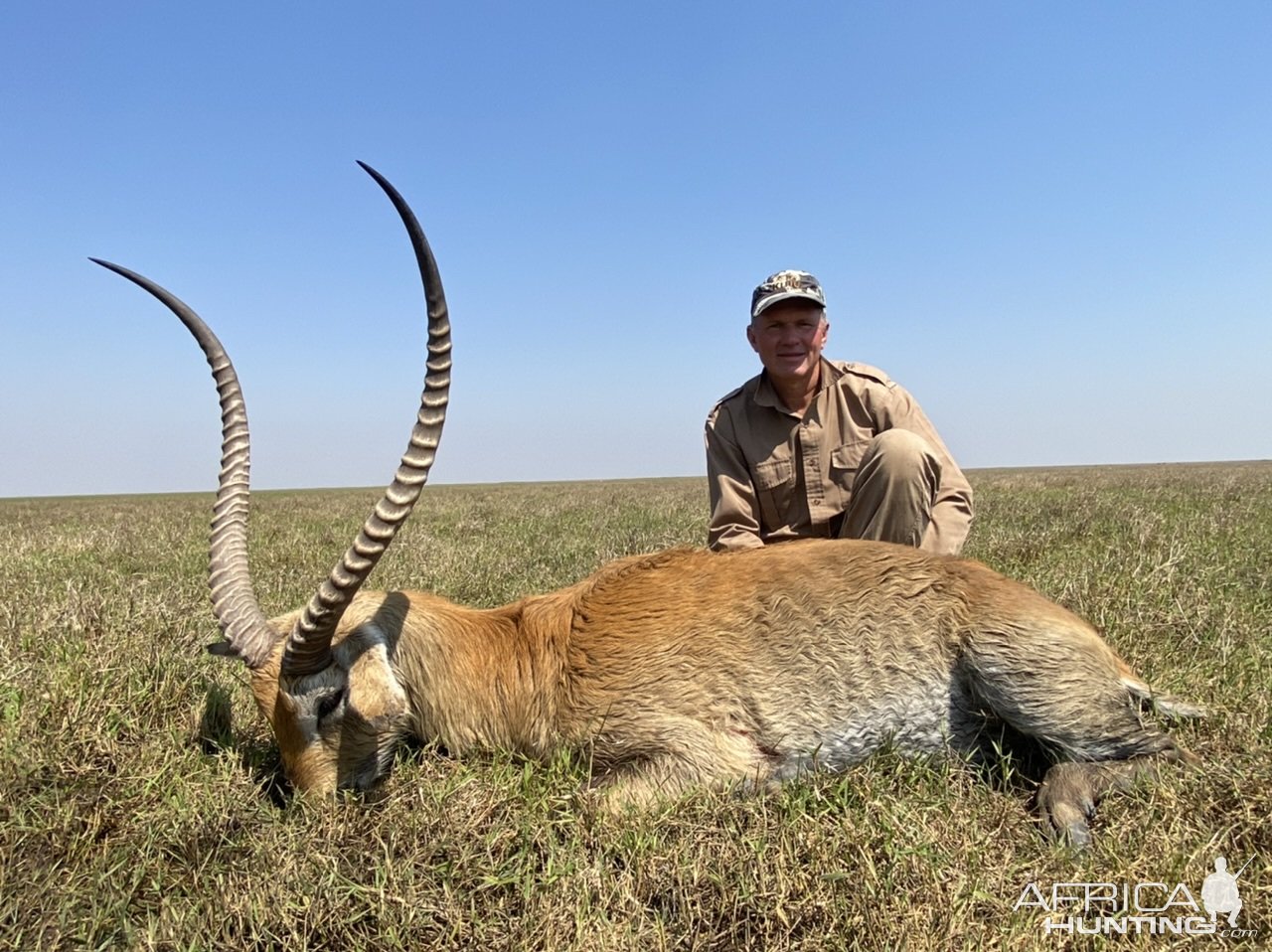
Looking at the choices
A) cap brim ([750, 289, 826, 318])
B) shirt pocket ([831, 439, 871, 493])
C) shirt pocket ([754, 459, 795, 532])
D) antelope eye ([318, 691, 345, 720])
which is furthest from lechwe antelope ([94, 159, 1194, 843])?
cap brim ([750, 289, 826, 318])

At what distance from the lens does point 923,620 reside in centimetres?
385

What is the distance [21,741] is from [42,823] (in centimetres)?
60

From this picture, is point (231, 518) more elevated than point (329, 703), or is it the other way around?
point (231, 518)

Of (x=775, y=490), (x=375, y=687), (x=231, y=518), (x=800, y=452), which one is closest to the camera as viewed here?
(x=375, y=687)

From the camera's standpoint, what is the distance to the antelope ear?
12.0 ft

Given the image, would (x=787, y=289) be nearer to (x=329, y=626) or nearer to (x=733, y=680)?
(x=733, y=680)

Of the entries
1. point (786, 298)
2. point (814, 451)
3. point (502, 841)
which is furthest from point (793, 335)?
point (502, 841)

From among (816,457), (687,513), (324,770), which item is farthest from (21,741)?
(687,513)

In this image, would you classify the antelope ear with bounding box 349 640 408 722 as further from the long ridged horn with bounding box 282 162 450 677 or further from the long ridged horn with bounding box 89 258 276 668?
the long ridged horn with bounding box 89 258 276 668

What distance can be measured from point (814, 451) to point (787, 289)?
1.11m

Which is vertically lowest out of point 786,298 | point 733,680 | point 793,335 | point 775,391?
point 733,680

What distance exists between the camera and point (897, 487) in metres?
5.14

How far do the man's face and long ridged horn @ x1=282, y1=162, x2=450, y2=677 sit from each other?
302 cm

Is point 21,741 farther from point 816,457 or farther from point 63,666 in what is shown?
point 816,457
